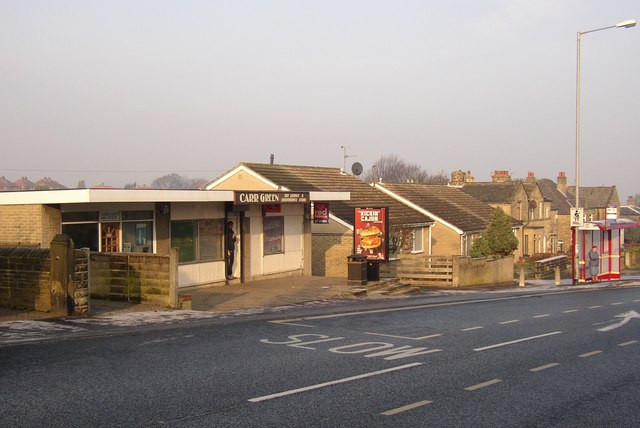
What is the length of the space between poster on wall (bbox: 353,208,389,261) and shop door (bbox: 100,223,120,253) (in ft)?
27.9

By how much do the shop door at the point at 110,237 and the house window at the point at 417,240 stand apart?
72.3 feet

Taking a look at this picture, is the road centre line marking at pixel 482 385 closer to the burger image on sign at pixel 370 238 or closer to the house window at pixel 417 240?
the burger image on sign at pixel 370 238

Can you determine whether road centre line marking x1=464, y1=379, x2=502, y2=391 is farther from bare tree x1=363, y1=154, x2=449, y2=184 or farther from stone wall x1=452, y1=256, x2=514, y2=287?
bare tree x1=363, y1=154, x2=449, y2=184

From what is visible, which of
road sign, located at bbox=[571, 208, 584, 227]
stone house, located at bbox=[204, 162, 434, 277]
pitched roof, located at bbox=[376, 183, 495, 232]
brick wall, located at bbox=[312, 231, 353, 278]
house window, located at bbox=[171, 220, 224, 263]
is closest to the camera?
house window, located at bbox=[171, 220, 224, 263]

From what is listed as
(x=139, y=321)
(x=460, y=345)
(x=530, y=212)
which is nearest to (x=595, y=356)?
(x=460, y=345)

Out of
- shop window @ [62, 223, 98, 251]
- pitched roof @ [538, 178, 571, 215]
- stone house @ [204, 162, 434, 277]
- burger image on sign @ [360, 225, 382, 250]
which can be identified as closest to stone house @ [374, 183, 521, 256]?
stone house @ [204, 162, 434, 277]

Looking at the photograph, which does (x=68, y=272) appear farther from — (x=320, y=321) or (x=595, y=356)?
(x=595, y=356)

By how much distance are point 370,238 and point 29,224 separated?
451 inches

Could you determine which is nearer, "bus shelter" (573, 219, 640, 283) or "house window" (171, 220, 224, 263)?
"house window" (171, 220, 224, 263)

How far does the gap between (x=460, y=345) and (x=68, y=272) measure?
808 centimetres

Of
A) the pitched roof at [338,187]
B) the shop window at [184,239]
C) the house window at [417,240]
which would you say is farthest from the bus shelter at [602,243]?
the shop window at [184,239]

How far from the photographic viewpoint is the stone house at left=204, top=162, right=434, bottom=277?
31719 mm

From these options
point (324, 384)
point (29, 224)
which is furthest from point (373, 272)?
point (324, 384)

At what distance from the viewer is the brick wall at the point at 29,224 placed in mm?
17344
